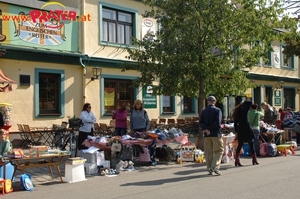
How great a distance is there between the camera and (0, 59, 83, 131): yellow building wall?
1452 centimetres

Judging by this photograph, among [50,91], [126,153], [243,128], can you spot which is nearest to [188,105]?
[50,91]

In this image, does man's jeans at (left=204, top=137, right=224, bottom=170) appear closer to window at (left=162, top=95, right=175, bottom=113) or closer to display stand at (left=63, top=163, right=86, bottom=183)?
display stand at (left=63, top=163, right=86, bottom=183)

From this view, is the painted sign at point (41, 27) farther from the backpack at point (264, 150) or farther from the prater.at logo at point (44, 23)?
the backpack at point (264, 150)

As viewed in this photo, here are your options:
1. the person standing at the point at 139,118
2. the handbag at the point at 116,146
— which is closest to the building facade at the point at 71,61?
Result: the person standing at the point at 139,118

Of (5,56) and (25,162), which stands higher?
(5,56)

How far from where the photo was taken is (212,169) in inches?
371

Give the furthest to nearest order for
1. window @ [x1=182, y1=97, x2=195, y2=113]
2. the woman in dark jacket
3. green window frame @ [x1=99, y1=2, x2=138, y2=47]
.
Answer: window @ [x1=182, y1=97, x2=195, y2=113], green window frame @ [x1=99, y1=2, x2=138, y2=47], the woman in dark jacket

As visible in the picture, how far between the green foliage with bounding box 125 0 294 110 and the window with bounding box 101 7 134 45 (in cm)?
496

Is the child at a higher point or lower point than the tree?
lower

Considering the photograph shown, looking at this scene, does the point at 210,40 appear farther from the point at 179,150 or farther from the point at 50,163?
the point at 50,163

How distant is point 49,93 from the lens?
15930 mm

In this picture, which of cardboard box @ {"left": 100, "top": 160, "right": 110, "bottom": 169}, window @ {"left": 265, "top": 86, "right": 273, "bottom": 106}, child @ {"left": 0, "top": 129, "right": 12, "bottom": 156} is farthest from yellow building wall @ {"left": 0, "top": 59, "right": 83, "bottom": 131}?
window @ {"left": 265, "top": 86, "right": 273, "bottom": 106}

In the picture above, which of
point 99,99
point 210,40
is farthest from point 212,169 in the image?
point 99,99

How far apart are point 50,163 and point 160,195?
2.81 metres
